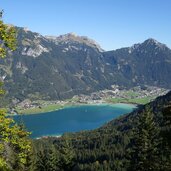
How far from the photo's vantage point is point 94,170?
140 meters

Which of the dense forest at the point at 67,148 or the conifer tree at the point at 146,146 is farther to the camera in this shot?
the conifer tree at the point at 146,146

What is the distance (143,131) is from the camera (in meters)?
31.8

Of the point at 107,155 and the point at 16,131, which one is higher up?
the point at 16,131

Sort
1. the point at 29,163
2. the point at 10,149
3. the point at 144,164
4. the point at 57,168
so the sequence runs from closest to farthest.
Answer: the point at 10,149 → the point at 144,164 → the point at 29,163 → the point at 57,168

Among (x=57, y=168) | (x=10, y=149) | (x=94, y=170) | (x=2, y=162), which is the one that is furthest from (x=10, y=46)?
(x=94, y=170)

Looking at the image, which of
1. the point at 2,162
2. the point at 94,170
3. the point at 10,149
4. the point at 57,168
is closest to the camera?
the point at 2,162

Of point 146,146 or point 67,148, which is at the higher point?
point 146,146

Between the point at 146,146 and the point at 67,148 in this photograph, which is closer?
the point at 146,146

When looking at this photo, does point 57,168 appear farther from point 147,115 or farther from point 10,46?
point 10,46

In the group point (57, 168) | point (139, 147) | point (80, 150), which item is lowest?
point (80, 150)

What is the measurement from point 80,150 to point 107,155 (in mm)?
21559

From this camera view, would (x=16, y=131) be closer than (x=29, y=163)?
Yes

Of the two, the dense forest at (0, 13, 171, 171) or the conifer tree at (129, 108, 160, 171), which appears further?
the conifer tree at (129, 108, 160, 171)

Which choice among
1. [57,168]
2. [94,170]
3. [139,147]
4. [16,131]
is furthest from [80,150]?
[16,131]
